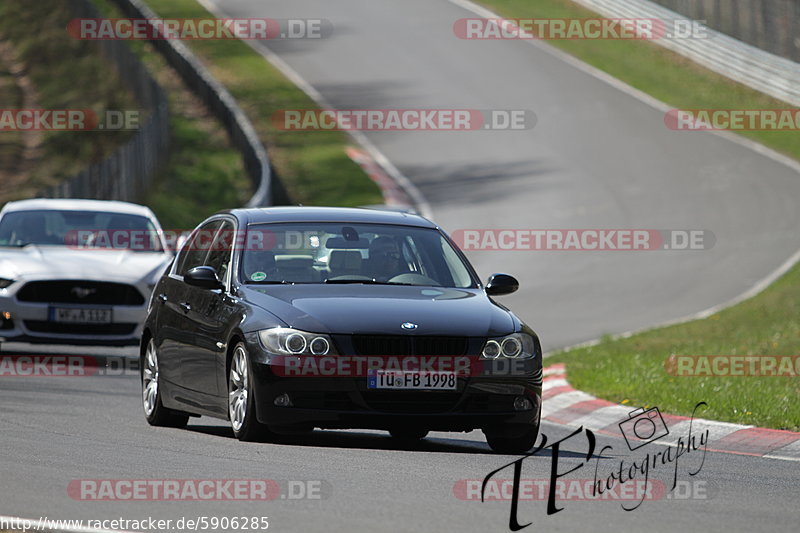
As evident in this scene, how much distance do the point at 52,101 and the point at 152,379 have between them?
4071cm

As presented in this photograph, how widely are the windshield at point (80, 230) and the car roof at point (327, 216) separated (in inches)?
239

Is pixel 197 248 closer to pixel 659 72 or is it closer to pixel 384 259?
pixel 384 259

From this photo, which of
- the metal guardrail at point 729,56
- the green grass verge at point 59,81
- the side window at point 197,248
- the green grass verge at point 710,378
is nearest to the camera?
the side window at point 197,248

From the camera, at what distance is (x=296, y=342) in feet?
31.1

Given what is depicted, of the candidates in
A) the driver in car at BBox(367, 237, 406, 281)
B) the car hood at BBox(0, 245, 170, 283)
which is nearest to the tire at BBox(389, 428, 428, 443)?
the driver in car at BBox(367, 237, 406, 281)

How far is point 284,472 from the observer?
859 cm

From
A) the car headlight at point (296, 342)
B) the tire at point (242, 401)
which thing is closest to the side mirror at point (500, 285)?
the car headlight at point (296, 342)

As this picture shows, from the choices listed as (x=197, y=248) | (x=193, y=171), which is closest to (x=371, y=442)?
(x=197, y=248)

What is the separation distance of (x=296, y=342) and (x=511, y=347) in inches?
49.9

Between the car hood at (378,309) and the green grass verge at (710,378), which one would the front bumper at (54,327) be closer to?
the green grass verge at (710,378)

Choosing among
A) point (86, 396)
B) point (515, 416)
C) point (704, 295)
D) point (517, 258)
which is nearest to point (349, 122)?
point (517, 258)

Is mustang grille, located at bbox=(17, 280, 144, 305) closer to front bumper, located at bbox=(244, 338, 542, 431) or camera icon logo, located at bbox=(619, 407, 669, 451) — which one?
camera icon logo, located at bbox=(619, 407, 669, 451)

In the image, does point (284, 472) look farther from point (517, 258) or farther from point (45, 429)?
point (517, 258)

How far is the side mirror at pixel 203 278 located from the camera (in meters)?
10.4
